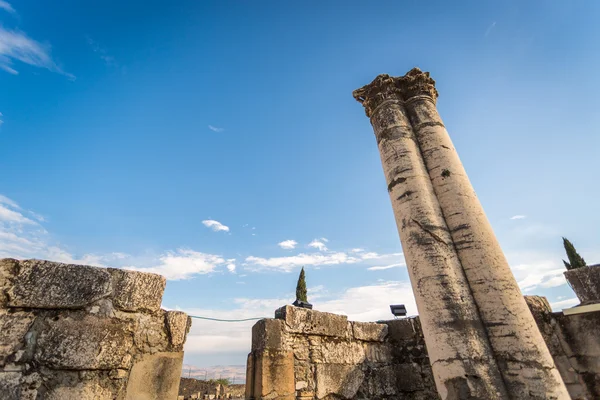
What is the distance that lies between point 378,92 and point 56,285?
526cm

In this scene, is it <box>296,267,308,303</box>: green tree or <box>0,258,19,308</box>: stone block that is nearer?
<box>0,258,19,308</box>: stone block

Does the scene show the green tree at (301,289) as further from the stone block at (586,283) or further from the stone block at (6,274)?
the stone block at (6,274)

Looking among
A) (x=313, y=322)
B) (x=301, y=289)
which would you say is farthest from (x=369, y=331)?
(x=301, y=289)

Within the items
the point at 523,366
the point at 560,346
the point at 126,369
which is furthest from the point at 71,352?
the point at 560,346

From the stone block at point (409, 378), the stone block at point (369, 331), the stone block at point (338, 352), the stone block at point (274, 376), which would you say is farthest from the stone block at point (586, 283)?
the stone block at point (274, 376)

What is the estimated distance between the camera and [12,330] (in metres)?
2.24

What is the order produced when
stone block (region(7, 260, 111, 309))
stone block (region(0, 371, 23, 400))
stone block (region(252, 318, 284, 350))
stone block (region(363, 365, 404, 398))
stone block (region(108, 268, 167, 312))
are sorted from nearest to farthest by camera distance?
stone block (region(0, 371, 23, 400)) → stone block (region(7, 260, 111, 309)) → stone block (region(108, 268, 167, 312)) → stone block (region(252, 318, 284, 350)) → stone block (region(363, 365, 404, 398))

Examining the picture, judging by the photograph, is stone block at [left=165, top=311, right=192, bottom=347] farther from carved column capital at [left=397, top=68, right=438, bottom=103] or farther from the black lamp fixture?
carved column capital at [left=397, top=68, right=438, bottom=103]

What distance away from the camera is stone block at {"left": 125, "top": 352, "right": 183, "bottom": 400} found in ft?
8.47

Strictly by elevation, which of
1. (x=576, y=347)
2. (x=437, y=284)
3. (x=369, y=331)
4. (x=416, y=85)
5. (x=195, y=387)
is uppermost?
(x=416, y=85)

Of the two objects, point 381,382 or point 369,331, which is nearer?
point 381,382

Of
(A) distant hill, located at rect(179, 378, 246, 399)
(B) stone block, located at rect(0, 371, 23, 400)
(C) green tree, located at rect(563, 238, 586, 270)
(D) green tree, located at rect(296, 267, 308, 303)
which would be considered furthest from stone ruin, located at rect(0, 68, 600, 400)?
(A) distant hill, located at rect(179, 378, 246, 399)

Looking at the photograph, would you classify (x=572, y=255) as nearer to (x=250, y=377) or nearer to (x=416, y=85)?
(x=416, y=85)

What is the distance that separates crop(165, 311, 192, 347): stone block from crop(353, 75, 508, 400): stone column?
265 cm
